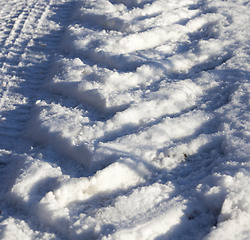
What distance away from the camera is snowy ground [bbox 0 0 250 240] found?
1626 millimetres

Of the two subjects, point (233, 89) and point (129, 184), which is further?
point (233, 89)

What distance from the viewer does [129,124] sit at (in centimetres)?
227

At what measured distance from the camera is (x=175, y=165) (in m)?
1.99

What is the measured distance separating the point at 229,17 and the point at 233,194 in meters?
2.66

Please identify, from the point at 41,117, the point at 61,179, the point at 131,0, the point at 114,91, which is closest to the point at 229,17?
the point at 131,0

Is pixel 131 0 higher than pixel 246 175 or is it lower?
higher

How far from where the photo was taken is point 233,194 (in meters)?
1.59

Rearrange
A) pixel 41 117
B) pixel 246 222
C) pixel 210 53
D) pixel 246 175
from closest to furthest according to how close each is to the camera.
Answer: pixel 246 222, pixel 246 175, pixel 41 117, pixel 210 53

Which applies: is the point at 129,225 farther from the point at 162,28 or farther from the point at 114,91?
the point at 162,28

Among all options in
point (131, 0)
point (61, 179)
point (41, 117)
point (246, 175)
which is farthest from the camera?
point (131, 0)

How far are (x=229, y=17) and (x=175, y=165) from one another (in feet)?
7.89

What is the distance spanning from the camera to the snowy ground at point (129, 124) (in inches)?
64.0

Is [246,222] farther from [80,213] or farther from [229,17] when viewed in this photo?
[229,17]

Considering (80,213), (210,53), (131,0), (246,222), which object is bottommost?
(80,213)
